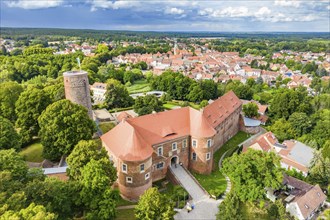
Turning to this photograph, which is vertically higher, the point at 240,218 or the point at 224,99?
the point at 224,99

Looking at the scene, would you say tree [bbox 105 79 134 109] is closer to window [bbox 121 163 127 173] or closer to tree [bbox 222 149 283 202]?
window [bbox 121 163 127 173]

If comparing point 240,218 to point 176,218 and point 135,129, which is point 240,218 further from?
point 135,129

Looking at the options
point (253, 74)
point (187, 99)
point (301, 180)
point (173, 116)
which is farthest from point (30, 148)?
point (253, 74)

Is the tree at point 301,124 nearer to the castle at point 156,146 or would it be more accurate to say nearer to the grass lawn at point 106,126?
the castle at point 156,146

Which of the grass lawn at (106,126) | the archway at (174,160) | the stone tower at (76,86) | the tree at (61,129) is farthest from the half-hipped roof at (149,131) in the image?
the grass lawn at (106,126)

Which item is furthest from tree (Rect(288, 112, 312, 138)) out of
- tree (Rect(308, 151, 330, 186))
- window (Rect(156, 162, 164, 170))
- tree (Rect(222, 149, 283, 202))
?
window (Rect(156, 162, 164, 170))
